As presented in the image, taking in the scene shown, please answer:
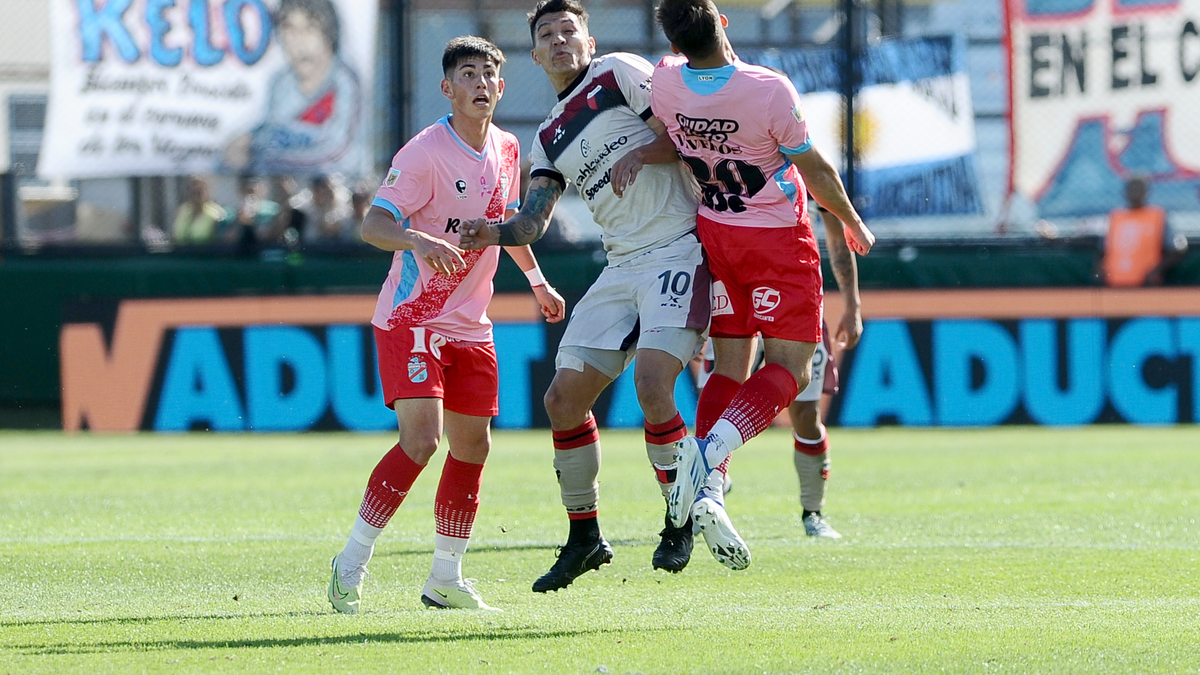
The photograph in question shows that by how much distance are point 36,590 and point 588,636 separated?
254 centimetres

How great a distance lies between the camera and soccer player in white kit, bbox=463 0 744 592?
6332 mm

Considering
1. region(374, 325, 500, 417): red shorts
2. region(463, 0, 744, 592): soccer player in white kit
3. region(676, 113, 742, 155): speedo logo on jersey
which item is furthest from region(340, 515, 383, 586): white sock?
region(676, 113, 742, 155): speedo logo on jersey

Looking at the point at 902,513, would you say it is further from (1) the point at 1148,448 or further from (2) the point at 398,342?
(1) the point at 1148,448

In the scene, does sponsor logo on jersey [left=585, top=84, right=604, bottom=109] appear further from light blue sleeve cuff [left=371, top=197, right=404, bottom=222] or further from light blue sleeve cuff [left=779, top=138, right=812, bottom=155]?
light blue sleeve cuff [left=371, top=197, right=404, bottom=222]

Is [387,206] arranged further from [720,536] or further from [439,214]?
[720,536]

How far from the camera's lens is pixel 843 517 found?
360 inches

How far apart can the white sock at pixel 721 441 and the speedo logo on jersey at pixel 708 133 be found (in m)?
1.02

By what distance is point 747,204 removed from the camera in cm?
636

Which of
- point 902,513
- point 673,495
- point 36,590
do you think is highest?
point 673,495

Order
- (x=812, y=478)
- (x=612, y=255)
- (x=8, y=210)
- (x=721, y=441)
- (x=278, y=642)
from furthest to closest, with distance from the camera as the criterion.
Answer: (x=8, y=210)
(x=812, y=478)
(x=612, y=255)
(x=721, y=441)
(x=278, y=642)

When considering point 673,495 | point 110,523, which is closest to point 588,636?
point 673,495

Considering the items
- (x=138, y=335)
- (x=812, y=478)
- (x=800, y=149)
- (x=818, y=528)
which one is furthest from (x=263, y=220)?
(x=800, y=149)

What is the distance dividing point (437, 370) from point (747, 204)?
133 centimetres

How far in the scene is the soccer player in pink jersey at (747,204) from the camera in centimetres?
614
